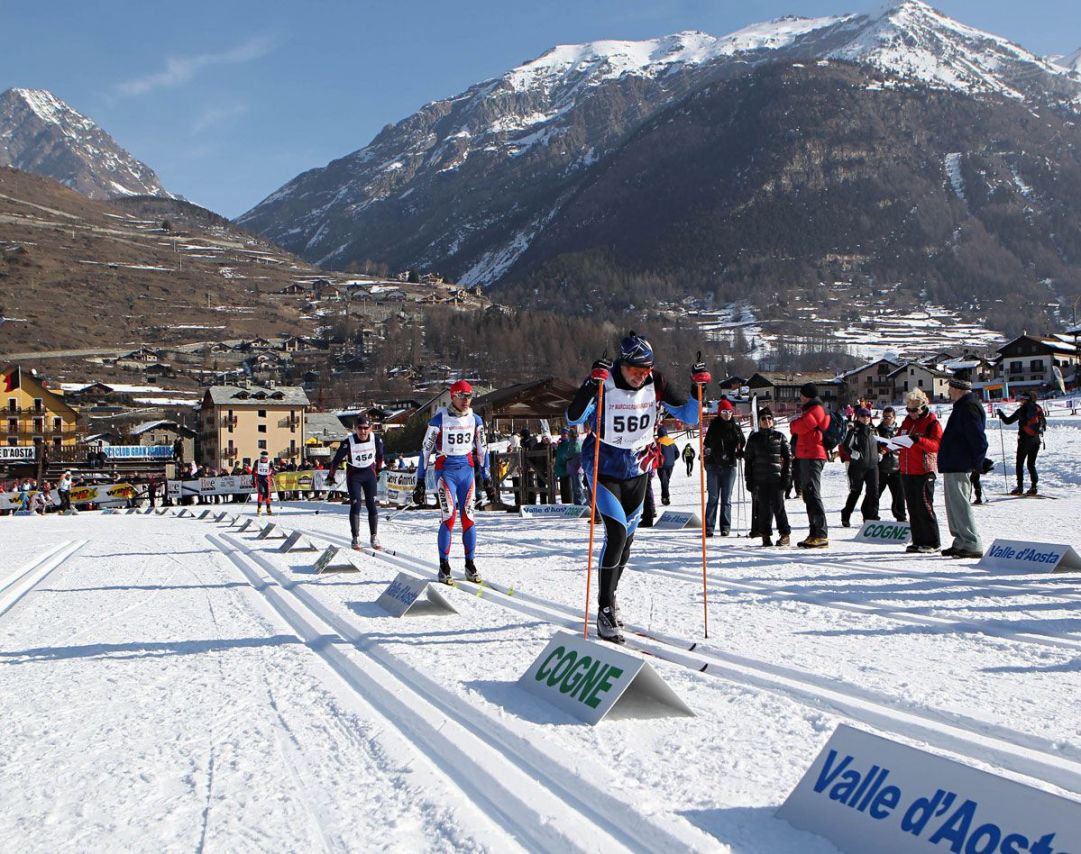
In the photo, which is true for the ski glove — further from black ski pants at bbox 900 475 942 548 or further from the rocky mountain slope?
the rocky mountain slope

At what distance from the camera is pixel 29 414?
87812 mm

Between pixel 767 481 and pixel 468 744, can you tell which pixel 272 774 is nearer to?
pixel 468 744

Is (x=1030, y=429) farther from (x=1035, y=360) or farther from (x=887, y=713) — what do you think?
(x=1035, y=360)

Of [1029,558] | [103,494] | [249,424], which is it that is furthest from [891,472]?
[249,424]

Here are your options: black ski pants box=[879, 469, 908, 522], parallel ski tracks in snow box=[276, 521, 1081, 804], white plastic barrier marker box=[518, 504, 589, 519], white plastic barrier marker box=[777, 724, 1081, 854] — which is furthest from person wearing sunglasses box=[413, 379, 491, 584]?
white plastic barrier marker box=[518, 504, 589, 519]

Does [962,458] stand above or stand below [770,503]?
above

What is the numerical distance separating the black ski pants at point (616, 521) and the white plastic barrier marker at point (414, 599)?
1480 mm

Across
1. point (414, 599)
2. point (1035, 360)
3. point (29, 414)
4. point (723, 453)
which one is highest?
point (1035, 360)

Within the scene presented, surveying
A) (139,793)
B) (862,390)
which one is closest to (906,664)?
(139,793)

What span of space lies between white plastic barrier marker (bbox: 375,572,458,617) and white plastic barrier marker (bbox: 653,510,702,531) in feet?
23.9

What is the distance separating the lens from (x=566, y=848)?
2.80 meters

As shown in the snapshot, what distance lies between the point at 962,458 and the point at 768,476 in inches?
100

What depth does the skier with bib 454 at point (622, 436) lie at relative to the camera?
5.79m

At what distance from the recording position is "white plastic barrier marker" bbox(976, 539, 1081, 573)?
8.17 m
